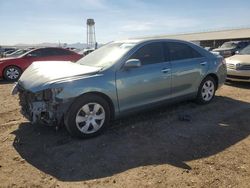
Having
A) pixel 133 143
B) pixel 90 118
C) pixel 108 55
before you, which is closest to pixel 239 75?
pixel 108 55

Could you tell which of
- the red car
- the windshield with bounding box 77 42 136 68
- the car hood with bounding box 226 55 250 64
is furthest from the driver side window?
the red car

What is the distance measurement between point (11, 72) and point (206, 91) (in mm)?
8900

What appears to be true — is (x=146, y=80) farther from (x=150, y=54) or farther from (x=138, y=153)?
(x=138, y=153)

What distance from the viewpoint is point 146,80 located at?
5.59 metres

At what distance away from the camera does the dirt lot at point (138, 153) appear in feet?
12.2

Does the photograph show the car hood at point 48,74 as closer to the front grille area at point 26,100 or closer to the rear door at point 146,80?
the front grille area at point 26,100

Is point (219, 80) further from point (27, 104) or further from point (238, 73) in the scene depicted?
point (27, 104)

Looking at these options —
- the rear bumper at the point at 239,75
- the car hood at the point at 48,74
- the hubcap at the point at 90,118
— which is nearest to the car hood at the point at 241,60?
the rear bumper at the point at 239,75

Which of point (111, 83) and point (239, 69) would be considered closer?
point (111, 83)

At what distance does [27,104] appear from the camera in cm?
512

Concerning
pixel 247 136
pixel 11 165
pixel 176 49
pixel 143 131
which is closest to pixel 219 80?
pixel 176 49

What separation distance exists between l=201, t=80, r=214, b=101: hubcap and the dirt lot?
75cm

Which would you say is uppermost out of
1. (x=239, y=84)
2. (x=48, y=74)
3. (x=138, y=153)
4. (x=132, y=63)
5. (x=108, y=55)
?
(x=108, y=55)

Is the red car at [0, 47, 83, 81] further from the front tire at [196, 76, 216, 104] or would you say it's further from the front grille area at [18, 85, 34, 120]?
the front tire at [196, 76, 216, 104]
